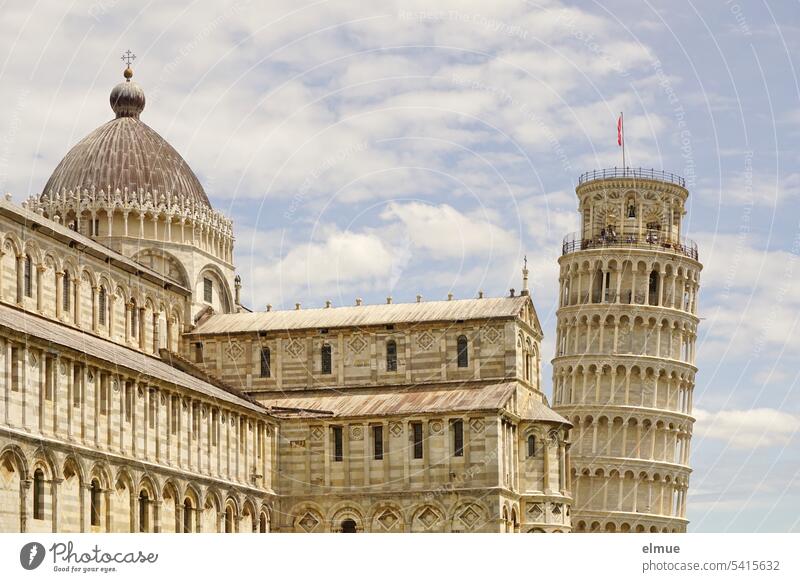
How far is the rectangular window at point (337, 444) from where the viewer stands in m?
98.3

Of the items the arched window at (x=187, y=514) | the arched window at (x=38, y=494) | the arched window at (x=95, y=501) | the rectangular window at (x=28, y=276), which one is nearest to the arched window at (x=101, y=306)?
the rectangular window at (x=28, y=276)

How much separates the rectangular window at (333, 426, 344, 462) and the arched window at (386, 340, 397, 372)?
6.21 metres

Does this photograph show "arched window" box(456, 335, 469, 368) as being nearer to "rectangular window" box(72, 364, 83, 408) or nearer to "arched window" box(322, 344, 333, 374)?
"arched window" box(322, 344, 333, 374)

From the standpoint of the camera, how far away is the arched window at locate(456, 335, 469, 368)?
333 feet

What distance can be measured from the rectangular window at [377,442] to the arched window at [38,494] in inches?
1145

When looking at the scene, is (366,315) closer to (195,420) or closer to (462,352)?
(462,352)

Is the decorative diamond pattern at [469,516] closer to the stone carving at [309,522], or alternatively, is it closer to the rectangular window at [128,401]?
the stone carving at [309,522]

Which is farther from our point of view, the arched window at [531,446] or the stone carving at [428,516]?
the arched window at [531,446]

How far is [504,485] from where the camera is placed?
9569cm

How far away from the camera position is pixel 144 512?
81.6 metres

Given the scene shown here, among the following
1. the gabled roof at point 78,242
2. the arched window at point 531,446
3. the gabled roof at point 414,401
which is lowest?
the arched window at point 531,446
